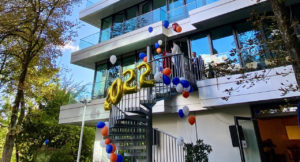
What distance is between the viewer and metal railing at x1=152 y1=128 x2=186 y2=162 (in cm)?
648

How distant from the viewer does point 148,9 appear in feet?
30.9

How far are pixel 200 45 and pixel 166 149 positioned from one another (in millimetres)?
4248

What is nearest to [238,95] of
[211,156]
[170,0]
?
[211,156]

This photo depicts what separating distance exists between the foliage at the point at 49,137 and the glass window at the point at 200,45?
29.5 feet

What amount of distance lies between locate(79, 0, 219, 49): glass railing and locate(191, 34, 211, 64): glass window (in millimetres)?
1072

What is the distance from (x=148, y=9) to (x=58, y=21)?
4.51 meters

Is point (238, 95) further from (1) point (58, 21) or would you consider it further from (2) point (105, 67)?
(1) point (58, 21)

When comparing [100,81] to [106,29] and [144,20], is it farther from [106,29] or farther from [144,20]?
[144,20]

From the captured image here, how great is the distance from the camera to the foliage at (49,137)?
37.1ft

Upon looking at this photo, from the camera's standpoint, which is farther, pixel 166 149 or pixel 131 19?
pixel 131 19

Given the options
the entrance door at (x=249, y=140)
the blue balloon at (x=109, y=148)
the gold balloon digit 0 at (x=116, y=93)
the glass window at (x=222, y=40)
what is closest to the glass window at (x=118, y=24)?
the glass window at (x=222, y=40)

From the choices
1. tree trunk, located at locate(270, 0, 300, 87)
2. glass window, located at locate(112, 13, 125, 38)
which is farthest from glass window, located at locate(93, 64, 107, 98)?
tree trunk, located at locate(270, 0, 300, 87)

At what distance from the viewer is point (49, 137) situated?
12180mm

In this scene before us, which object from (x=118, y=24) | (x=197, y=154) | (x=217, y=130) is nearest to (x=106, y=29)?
(x=118, y=24)
